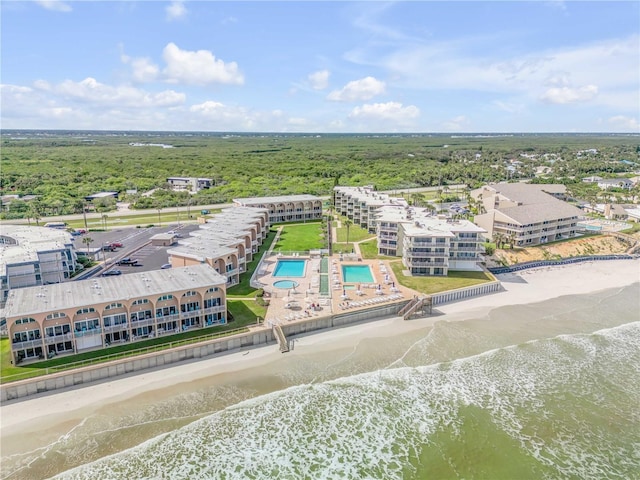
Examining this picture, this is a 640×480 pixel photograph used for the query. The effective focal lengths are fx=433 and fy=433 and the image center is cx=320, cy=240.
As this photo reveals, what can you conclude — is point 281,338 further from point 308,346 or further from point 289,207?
point 289,207

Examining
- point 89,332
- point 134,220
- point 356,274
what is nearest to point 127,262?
point 89,332

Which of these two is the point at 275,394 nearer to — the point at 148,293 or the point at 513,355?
the point at 148,293

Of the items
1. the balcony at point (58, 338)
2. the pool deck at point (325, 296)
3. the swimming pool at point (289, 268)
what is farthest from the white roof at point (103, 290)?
the swimming pool at point (289, 268)

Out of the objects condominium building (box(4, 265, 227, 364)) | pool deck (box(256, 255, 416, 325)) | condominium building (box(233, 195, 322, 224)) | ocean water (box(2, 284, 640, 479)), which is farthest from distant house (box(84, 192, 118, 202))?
ocean water (box(2, 284, 640, 479))

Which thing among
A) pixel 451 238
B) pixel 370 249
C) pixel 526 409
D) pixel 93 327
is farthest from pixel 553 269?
pixel 93 327

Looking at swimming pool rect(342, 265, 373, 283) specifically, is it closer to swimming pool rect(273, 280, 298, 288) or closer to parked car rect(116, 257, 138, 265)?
swimming pool rect(273, 280, 298, 288)

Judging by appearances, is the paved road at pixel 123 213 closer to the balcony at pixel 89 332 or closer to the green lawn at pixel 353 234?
the green lawn at pixel 353 234
